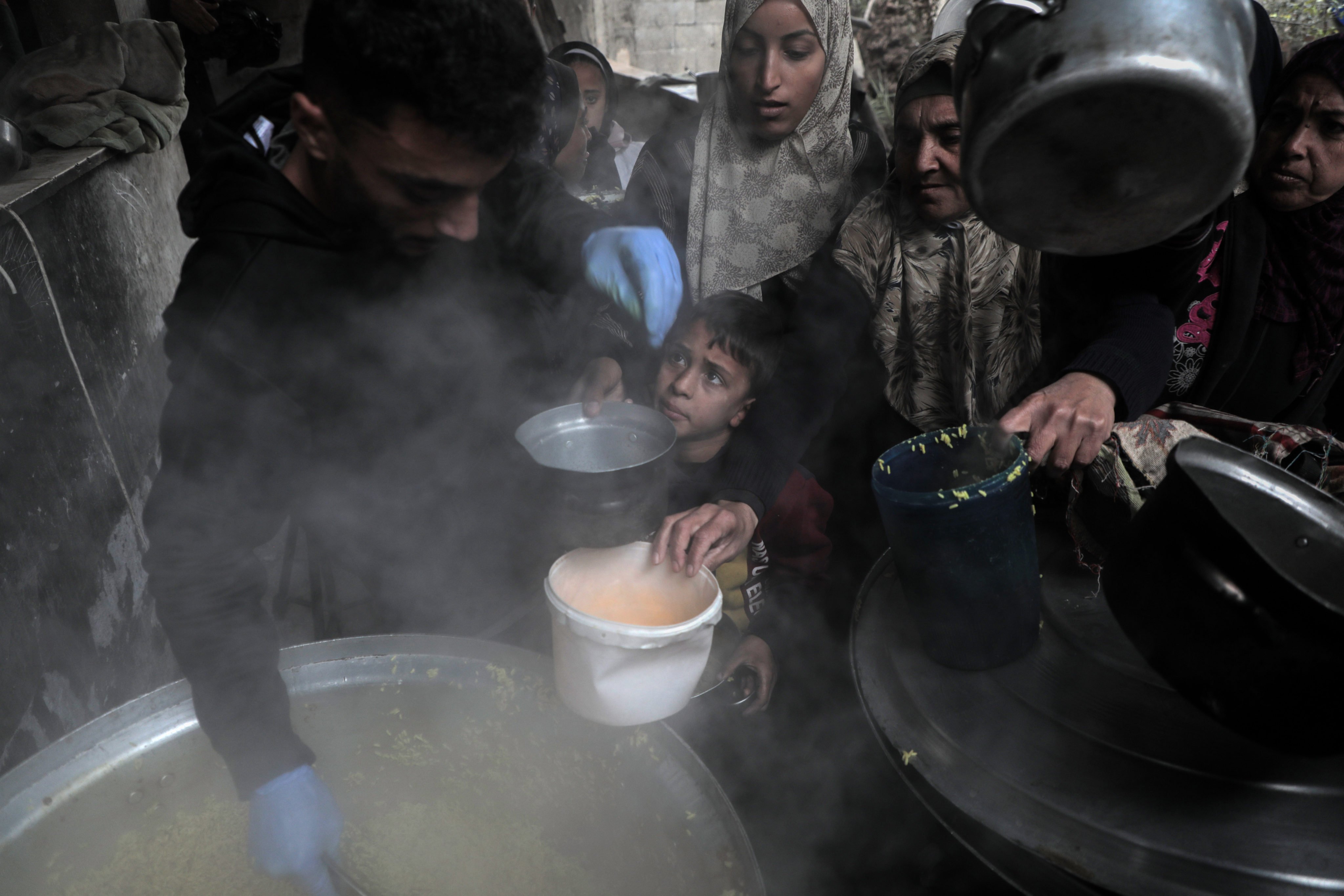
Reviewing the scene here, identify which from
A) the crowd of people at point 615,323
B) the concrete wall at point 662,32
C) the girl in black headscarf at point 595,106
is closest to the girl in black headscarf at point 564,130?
the girl in black headscarf at point 595,106

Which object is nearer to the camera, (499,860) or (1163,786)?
(1163,786)

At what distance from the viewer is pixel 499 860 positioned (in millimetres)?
1591

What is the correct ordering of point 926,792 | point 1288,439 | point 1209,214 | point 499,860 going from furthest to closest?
point 1209,214 → point 1288,439 → point 499,860 → point 926,792

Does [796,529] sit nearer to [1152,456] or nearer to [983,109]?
[1152,456]

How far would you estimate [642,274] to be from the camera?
1610 millimetres

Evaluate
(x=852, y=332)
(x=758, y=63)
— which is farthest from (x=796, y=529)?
(x=758, y=63)

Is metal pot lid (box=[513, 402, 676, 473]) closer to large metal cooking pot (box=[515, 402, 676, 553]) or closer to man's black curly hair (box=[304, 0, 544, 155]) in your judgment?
large metal cooking pot (box=[515, 402, 676, 553])

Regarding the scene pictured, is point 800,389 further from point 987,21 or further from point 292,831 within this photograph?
point 292,831

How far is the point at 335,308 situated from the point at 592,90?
161 inches

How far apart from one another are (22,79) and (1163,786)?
11.5 ft

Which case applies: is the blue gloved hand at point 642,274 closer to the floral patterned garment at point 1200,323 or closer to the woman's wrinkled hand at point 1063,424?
the woman's wrinkled hand at point 1063,424

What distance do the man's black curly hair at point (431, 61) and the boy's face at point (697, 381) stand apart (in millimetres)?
1214

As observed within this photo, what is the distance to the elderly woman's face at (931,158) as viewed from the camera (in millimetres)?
2090

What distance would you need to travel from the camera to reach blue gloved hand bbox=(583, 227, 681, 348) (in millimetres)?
1604
